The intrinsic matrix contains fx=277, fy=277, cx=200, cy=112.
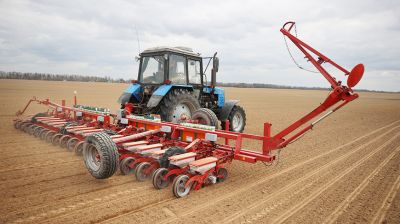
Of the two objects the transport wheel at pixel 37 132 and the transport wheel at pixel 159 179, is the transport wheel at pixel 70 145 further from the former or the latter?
the transport wheel at pixel 159 179

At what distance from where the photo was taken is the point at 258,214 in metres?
3.17

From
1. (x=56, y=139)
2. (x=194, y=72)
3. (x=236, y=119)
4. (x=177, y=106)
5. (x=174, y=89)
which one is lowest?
(x=56, y=139)

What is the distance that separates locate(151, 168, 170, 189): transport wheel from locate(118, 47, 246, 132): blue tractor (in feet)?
6.59

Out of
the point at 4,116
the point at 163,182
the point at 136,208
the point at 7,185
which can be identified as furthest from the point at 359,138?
the point at 4,116

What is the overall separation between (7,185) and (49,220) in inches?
55.2

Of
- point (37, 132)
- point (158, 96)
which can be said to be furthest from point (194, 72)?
point (37, 132)

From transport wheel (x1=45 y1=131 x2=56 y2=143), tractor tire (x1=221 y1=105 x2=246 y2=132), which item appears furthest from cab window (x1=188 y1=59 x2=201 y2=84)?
transport wheel (x1=45 y1=131 x2=56 y2=143)

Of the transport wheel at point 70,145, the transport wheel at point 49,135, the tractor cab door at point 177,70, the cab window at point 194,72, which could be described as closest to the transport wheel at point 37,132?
the transport wheel at point 49,135

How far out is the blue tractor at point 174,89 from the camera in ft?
20.5

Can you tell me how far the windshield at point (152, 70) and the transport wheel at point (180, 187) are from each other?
3726 millimetres

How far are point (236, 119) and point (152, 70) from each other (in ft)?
9.53

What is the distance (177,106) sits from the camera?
644cm

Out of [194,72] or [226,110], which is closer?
[194,72]

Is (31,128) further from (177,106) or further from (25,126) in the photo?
(177,106)
